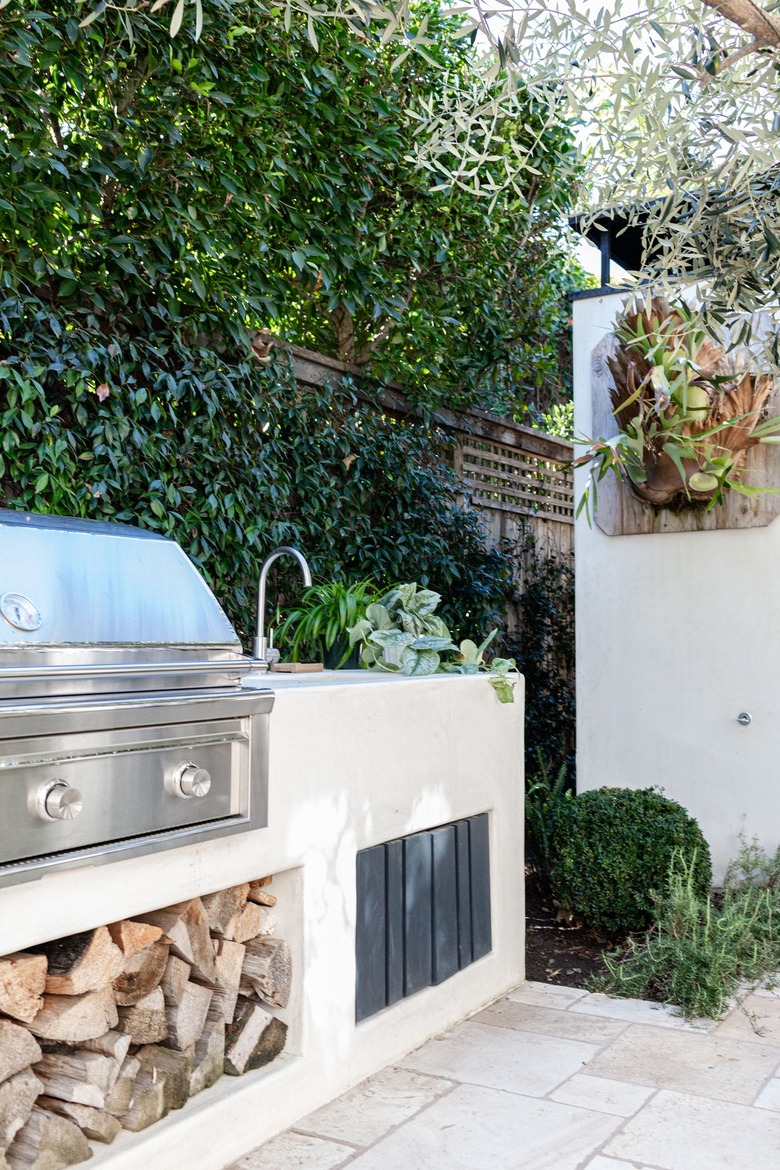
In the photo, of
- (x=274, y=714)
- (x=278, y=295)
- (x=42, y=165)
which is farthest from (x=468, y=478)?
(x=274, y=714)

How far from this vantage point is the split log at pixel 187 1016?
7.54 ft

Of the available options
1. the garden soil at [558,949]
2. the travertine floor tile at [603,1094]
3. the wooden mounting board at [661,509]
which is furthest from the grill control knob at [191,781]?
the wooden mounting board at [661,509]

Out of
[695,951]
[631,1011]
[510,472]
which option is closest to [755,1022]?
[695,951]

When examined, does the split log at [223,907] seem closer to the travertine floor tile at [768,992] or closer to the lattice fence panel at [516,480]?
the travertine floor tile at [768,992]

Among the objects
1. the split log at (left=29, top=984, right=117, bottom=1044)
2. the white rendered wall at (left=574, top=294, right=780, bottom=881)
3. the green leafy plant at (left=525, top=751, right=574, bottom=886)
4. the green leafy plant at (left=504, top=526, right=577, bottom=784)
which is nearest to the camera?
the split log at (left=29, top=984, right=117, bottom=1044)

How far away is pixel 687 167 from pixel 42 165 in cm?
198

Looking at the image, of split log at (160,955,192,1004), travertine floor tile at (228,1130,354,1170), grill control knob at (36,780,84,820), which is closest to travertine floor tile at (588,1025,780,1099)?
travertine floor tile at (228,1130,354,1170)

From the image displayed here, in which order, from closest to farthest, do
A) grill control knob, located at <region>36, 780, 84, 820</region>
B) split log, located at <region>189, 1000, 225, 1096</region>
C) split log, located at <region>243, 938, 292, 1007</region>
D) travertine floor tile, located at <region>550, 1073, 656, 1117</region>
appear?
grill control knob, located at <region>36, 780, 84, 820</region>
split log, located at <region>189, 1000, 225, 1096</region>
split log, located at <region>243, 938, 292, 1007</region>
travertine floor tile, located at <region>550, 1073, 656, 1117</region>

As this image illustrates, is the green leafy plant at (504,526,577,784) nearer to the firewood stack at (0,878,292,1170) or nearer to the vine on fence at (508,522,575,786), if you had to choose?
the vine on fence at (508,522,575,786)

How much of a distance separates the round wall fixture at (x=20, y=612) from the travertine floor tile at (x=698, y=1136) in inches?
70.7

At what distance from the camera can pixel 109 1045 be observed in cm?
211

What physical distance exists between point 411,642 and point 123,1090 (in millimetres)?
1841

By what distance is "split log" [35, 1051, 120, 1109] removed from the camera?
2031 mm

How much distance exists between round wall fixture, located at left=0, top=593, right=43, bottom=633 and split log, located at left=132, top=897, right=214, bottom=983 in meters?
0.70
